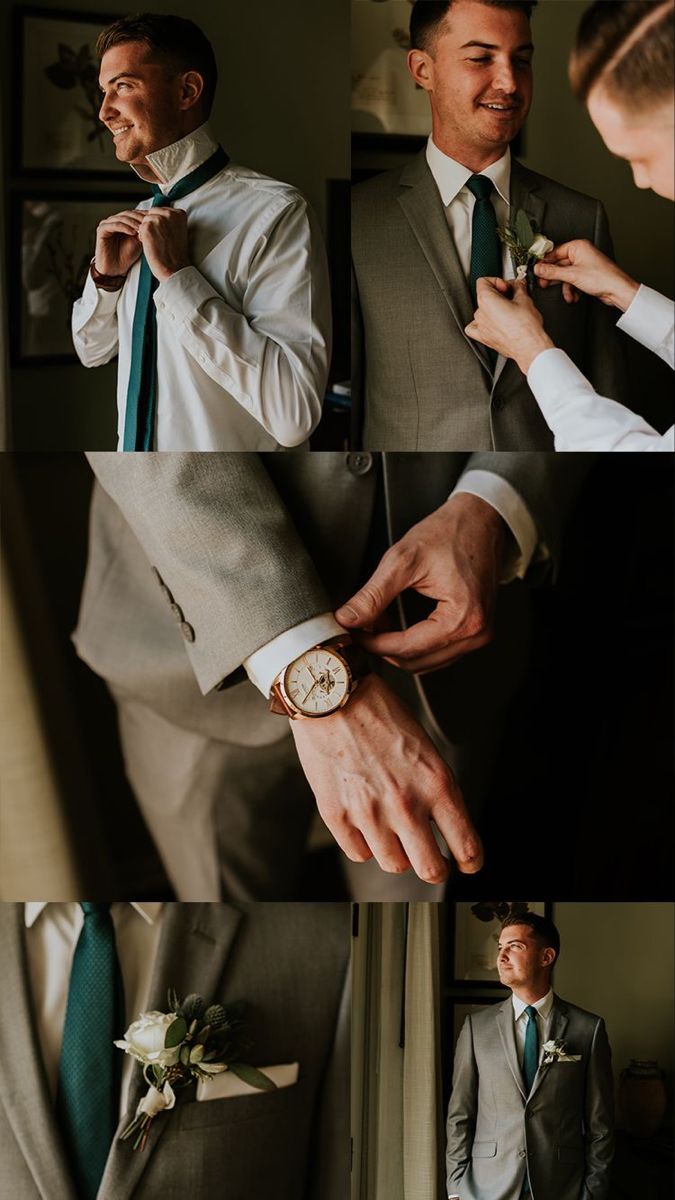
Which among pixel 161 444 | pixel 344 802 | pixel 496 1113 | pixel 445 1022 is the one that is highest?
pixel 161 444

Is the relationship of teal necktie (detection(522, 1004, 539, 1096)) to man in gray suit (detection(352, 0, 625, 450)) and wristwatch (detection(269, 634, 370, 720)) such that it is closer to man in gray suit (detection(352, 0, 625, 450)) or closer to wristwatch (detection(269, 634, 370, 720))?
wristwatch (detection(269, 634, 370, 720))

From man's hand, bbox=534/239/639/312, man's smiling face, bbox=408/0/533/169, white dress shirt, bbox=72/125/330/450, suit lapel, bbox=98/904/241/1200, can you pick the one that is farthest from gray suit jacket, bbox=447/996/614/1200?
man's smiling face, bbox=408/0/533/169

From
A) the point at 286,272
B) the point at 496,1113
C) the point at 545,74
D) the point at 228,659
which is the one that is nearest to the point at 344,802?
the point at 228,659

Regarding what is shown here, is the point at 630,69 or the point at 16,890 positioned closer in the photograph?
the point at 630,69

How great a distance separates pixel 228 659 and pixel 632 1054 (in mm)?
899

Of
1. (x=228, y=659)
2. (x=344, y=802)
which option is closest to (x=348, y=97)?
(x=228, y=659)

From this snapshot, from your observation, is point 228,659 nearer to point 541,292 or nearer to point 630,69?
point 541,292

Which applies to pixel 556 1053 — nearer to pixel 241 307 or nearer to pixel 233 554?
pixel 233 554

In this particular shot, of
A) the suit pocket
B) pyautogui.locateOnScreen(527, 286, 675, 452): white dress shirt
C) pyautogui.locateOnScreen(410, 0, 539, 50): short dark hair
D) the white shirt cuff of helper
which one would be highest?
pyautogui.locateOnScreen(410, 0, 539, 50): short dark hair

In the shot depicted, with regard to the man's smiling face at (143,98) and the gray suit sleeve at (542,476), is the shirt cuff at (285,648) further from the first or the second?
the man's smiling face at (143,98)

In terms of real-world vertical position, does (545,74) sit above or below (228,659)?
above

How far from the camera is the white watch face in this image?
181cm

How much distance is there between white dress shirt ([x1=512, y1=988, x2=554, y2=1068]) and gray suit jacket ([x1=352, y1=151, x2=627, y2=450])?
87 cm

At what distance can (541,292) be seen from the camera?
6.16 ft
